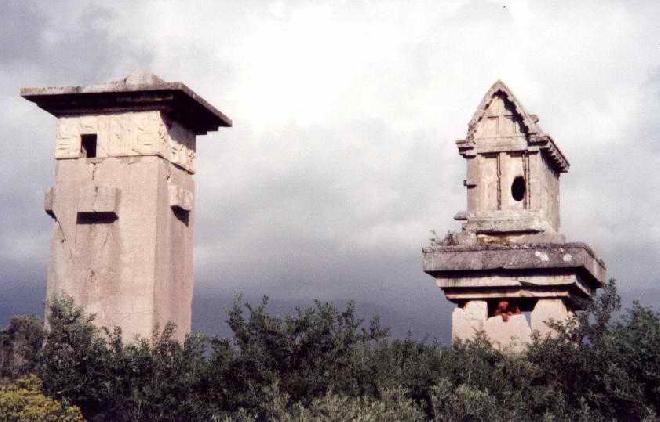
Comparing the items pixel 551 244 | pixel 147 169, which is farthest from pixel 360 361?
pixel 147 169

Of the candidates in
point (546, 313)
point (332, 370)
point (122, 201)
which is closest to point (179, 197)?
point (122, 201)

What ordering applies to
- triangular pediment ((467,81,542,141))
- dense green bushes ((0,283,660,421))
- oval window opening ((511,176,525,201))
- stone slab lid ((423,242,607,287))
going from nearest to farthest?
dense green bushes ((0,283,660,421))
stone slab lid ((423,242,607,287))
triangular pediment ((467,81,542,141))
oval window opening ((511,176,525,201))

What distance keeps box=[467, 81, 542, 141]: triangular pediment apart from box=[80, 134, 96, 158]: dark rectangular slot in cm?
482

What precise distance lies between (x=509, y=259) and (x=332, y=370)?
2678mm

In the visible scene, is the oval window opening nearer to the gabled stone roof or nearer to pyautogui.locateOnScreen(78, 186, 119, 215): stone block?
the gabled stone roof

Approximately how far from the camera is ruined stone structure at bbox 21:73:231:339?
501 inches

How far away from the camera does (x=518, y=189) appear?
43.7 feet

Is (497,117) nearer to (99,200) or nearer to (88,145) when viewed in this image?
(99,200)

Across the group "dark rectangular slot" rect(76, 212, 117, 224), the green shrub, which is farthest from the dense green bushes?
"dark rectangular slot" rect(76, 212, 117, 224)

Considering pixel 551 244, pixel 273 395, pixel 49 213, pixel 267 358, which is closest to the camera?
pixel 273 395

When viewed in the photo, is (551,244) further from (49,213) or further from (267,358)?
(49,213)

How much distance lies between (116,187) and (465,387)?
526 centimetres

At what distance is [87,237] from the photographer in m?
13.1

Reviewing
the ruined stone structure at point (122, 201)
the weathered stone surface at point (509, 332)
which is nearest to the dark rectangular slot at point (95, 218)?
the ruined stone structure at point (122, 201)
